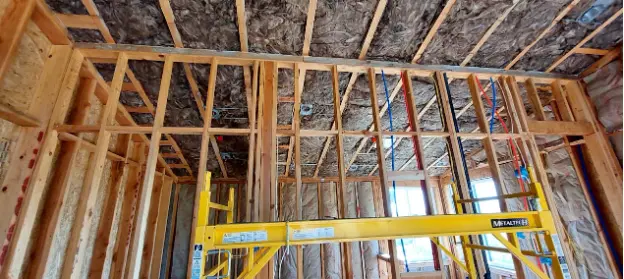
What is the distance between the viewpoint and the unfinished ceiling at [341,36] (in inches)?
95.5

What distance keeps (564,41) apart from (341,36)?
2433 millimetres

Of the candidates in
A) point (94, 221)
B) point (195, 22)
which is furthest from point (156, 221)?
point (195, 22)

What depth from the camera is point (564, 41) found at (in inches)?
Result: 116

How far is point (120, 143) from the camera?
145 inches

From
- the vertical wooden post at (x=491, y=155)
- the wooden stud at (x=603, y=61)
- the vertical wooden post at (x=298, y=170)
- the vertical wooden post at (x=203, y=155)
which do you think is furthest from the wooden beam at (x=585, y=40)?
the vertical wooden post at (x=203, y=155)

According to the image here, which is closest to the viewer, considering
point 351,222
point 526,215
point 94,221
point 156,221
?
point 351,222

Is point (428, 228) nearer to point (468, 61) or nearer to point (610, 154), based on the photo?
point (468, 61)

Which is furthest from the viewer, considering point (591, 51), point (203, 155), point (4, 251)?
point (591, 51)

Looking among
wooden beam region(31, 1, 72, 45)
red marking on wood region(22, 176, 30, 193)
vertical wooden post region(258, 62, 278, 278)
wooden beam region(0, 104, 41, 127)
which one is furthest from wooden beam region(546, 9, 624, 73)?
red marking on wood region(22, 176, 30, 193)

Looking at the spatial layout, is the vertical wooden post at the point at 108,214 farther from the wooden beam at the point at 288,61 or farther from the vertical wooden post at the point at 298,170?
the vertical wooden post at the point at 298,170

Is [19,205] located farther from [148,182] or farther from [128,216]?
[128,216]

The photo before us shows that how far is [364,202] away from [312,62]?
198 inches

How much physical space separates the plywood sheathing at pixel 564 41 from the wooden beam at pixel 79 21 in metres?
4.38

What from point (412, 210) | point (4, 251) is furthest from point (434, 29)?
point (412, 210)
